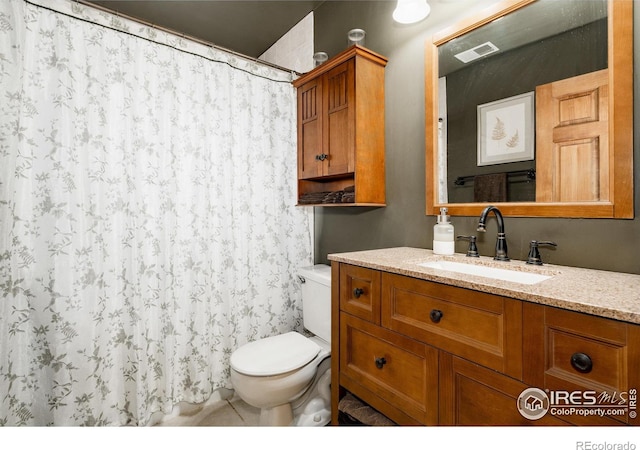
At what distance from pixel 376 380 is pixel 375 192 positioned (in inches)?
37.2

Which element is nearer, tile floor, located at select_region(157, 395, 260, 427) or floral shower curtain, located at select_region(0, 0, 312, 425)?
floral shower curtain, located at select_region(0, 0, 312, 425)

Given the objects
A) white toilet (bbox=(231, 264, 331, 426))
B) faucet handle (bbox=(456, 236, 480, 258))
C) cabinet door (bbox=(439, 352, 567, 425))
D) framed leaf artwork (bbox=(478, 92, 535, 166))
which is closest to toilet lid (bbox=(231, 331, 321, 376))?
white toilet (bbox=(231, 264, 331, 426))

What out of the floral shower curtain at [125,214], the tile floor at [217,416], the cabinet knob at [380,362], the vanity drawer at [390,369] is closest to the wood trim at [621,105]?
the vanity drawer at [390,369]

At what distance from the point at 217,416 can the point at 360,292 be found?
126 cm

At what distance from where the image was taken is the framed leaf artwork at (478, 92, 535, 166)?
1146 mm

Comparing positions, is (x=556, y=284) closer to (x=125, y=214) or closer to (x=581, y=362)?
(x=581, y=362)

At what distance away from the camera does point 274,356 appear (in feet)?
4.92

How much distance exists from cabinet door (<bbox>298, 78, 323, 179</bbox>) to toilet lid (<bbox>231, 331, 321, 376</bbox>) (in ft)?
3.25

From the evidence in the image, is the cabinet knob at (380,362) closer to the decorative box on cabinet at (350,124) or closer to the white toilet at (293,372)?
the white toilet at (293,372)

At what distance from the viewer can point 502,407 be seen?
77 centimetres

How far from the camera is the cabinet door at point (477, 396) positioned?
752 millimetres

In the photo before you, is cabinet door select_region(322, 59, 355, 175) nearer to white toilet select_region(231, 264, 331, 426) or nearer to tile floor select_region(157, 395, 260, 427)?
white toilet select_region(231, 264, 331, 426)

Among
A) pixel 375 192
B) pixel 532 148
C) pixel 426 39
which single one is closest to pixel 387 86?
pixel 426 39

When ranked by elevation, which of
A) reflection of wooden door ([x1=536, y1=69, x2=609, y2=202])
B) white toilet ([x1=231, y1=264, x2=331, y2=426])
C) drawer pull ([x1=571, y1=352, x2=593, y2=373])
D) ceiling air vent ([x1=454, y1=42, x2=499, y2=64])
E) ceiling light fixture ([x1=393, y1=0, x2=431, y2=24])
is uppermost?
ceiling light fixture ([x1=393, y1=0, x2=431, y2=24])
